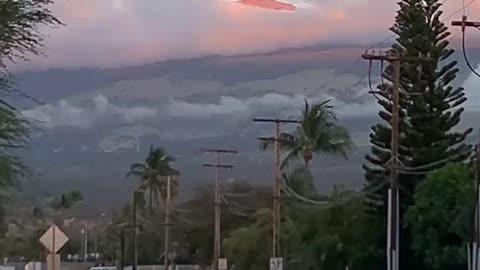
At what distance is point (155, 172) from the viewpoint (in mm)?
121438

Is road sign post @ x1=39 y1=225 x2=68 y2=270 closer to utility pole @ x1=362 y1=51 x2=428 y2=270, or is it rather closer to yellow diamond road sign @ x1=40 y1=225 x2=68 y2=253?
yellow diamond road sign @ x1=40 y1=225 x2=68 y2=253

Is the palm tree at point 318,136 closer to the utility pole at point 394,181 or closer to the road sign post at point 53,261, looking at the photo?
the utility pole at point 394,181

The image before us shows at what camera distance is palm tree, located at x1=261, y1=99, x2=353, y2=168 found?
267ft

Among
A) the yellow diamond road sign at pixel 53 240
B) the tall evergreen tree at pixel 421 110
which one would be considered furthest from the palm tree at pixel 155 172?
the yellow diamond road sign at pixel 53 240

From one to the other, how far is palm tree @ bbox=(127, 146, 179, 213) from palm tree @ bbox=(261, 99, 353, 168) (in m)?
37.9

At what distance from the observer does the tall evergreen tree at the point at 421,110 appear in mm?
57188

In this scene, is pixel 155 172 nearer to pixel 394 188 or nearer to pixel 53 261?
pixel 394 188

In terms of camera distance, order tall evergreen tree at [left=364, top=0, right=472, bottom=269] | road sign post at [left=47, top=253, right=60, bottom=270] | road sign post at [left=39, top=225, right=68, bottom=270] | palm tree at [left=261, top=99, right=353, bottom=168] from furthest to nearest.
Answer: palm tree at [left=261, top=99, right=353, bottom=168]
tall evergreen tree at [left=364, top=0, right=472, bottom=269]
road sign post at [left=39, top=225, right=68, bottom=270]
road sign post at [left=47, top=253, right=60, bottom=270]

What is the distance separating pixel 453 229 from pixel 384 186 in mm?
8626

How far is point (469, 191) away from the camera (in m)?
49.7

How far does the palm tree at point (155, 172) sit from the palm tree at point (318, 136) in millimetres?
37883

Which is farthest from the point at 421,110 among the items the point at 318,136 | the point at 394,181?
the point at 318,136

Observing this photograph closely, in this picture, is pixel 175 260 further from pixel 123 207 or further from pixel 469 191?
pixel 469 191

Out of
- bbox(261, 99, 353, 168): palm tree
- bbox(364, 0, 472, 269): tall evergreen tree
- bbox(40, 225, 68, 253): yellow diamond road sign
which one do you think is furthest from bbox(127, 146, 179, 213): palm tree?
bbox(40, 225, 68, 253): yellow diamond road sign
